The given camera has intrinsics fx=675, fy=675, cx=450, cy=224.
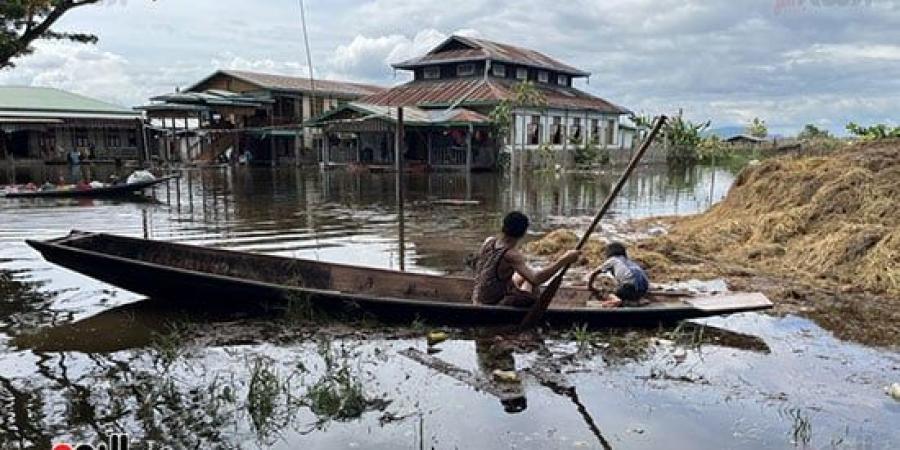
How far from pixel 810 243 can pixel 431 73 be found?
103 ft

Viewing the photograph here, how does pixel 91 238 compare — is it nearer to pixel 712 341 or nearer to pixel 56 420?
pixel 56 420

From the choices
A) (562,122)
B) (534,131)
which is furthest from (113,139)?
(562,122)

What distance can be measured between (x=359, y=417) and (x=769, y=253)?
25.2ft

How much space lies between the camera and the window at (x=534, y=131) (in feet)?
117

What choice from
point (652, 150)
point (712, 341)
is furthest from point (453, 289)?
point (652, 150)

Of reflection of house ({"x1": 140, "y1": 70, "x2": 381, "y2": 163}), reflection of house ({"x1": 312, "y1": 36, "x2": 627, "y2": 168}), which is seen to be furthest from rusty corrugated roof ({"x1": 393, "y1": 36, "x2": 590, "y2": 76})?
reflection of house ({"x1": 140, "y1": 70, "x2": 381, "y2": 163})

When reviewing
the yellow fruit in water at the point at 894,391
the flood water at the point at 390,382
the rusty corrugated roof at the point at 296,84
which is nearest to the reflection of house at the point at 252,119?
the rusty corrugated roof at the point at 296,84

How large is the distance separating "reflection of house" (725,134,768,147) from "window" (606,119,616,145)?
12.8 m

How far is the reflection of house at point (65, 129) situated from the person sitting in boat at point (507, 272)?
33.0 metres

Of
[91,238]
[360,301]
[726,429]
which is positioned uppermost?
[91,238]

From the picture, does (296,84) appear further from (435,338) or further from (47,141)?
(435,338)

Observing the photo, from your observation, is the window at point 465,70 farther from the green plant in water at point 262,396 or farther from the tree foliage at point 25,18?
the green plant in water at point 262,396

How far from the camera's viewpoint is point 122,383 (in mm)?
5523

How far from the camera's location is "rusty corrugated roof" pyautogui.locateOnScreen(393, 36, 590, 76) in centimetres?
3666
